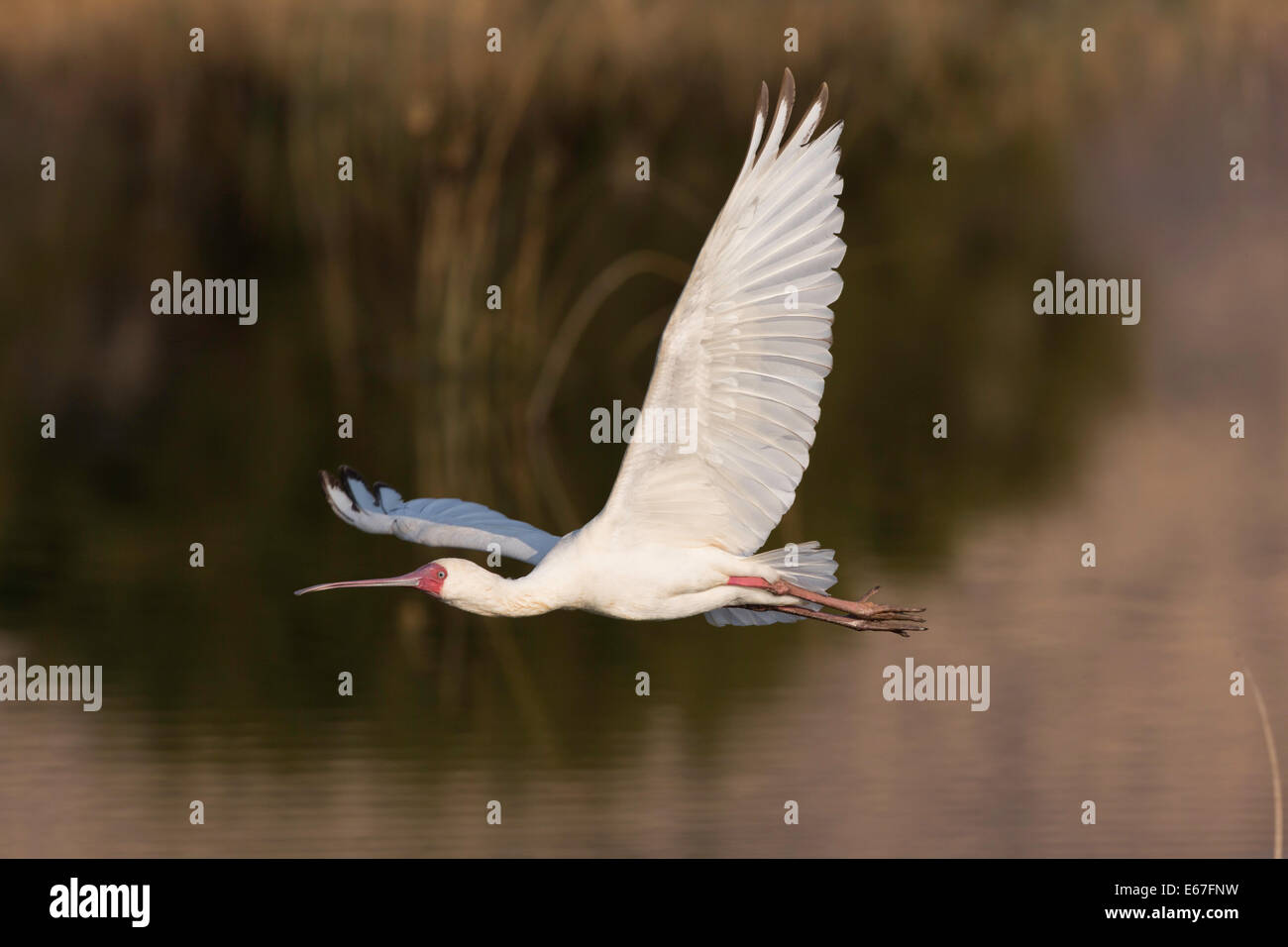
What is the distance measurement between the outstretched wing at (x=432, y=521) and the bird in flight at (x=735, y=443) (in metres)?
0.60

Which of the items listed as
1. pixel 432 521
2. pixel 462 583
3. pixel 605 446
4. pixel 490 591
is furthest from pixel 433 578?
pixel 605 446

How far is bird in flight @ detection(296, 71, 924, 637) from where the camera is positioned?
6.60 meters

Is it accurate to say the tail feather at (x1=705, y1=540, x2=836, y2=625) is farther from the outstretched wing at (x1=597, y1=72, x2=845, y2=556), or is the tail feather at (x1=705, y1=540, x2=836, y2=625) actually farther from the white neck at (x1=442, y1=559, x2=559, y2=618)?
the white neck at (x1=442, y1=559, x2=559, y2=618)

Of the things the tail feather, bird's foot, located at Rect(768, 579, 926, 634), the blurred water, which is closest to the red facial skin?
the tail feather

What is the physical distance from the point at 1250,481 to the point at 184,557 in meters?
7.29

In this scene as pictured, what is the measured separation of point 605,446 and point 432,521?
7895mm

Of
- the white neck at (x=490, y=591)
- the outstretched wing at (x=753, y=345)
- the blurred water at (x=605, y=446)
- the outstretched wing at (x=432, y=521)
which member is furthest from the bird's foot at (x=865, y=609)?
the blurred water at (x=605, y=446)

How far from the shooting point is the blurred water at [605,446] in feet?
31.0

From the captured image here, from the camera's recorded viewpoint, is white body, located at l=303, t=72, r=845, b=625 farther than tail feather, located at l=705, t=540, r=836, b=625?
No

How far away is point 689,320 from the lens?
21.7ft

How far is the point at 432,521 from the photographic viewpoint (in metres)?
8.27

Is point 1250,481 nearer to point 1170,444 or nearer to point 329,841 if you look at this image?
point 1170,444

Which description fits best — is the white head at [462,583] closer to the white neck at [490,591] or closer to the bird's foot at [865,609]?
the white neck at [490,591]

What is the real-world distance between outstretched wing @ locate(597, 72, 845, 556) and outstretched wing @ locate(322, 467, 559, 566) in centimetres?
98
